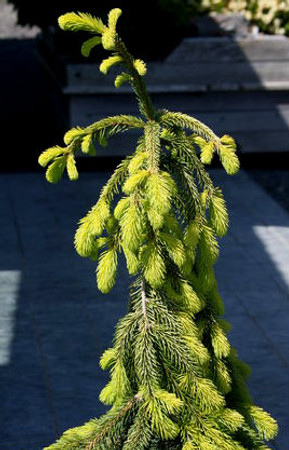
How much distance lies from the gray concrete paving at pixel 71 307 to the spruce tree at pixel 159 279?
2.06 m

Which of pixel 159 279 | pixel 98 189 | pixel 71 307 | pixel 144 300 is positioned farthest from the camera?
pixel 98 189

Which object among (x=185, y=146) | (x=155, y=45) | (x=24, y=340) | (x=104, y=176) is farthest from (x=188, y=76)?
(x=185, y=146)

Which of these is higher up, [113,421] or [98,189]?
[113,421]

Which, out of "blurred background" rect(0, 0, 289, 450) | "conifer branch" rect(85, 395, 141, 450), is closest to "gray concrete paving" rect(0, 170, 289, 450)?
"blurred background" rect(0, 0, 289, 450)

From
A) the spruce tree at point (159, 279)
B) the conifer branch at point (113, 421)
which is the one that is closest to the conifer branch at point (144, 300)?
the spruce tree at point (159, 279)

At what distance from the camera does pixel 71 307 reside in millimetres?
8195

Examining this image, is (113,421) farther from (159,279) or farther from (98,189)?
(98,189)

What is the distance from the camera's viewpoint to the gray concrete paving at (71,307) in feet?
21.2

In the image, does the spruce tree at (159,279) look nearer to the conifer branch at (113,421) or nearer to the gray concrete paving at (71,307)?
the conifer branch at (113,421)

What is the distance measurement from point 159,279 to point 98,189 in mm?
8052

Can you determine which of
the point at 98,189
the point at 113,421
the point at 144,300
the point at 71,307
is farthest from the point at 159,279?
the point at 98,189

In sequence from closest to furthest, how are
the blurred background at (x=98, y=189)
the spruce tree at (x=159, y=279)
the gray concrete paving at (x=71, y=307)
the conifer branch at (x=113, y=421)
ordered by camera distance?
the spruce tree at (x=159, y=279) → the conifer branch at (x=113, y=421) → the gray concrete paving at (x=71, y=307) → the blurred background at (x=98, y=189)

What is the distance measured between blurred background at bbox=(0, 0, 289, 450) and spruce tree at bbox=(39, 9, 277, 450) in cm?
205

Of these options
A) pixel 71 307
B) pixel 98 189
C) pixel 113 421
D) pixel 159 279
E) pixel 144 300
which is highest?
pixel 159 279
